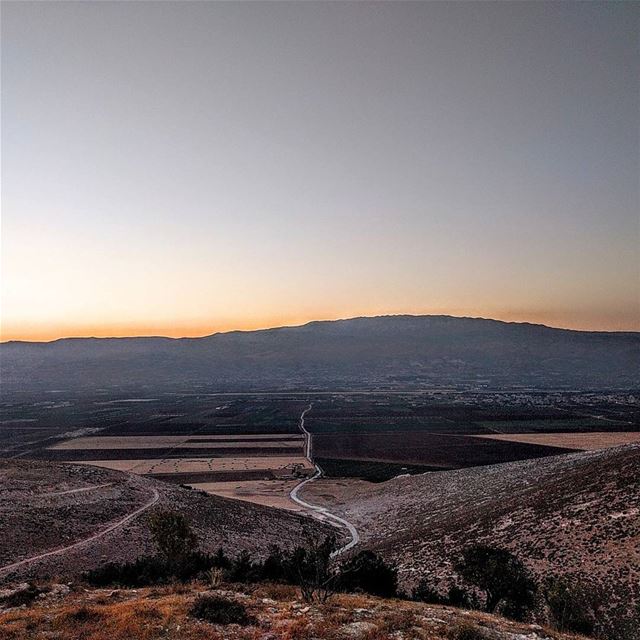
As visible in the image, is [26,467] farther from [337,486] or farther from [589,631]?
[589,631]

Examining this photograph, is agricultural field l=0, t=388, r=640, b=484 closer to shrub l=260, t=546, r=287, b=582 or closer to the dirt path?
the dirt path

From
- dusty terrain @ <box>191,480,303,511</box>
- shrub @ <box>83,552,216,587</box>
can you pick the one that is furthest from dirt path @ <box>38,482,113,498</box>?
dusty terrain @ <box>191,480,303,511</box>

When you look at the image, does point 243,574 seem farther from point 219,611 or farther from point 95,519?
point 95,519

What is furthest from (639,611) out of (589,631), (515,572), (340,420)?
(340,420)

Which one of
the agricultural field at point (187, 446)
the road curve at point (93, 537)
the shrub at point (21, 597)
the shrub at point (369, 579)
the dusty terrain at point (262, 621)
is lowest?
the agricultural field at point (187, 446)

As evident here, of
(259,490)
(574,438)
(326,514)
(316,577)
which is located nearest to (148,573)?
(316,577)

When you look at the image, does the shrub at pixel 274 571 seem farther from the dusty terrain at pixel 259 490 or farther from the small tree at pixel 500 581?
the dusty terrain at pixel 259 490

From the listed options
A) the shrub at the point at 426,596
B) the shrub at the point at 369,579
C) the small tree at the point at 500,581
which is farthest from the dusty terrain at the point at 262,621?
the shrub at the point at 369,579
